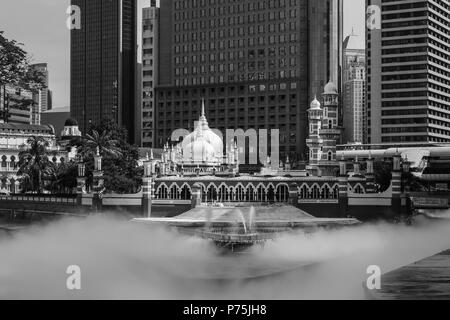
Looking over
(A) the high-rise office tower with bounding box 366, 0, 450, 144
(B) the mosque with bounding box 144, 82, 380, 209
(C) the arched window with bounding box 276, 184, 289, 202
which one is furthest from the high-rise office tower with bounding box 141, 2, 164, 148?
(C) the arched window with bounding box 276, 184, 289, 202

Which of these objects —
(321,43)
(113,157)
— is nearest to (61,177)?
(113,157)

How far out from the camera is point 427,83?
120 metres

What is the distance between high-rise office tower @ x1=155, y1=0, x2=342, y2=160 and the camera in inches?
4946

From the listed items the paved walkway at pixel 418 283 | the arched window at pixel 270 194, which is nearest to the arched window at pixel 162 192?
the arched window at pixel 270 194

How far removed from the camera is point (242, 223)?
56969 millimetres

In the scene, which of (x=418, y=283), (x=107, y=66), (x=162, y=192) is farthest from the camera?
(x=107, y=66)

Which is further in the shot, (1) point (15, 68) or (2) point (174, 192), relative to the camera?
(2) point (174, 192)

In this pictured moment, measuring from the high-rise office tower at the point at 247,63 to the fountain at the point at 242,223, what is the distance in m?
60.4

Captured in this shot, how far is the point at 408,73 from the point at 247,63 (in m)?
27.9

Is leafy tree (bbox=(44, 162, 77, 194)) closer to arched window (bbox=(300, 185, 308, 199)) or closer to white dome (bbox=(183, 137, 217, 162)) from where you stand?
white dome (bbox=(183, 137, 217, 162))

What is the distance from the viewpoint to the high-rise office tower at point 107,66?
5423 inches

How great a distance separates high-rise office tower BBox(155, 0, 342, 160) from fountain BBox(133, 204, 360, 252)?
198ft

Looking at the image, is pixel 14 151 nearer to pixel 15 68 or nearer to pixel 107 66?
pixel 107 66

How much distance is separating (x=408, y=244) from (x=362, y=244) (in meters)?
3.46
